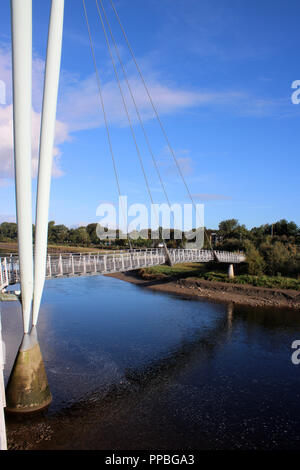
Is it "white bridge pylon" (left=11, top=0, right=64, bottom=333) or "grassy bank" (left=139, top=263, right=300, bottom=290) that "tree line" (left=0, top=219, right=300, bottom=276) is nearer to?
"grassy bank" (left=139, top=263, right=300, bottom=290)

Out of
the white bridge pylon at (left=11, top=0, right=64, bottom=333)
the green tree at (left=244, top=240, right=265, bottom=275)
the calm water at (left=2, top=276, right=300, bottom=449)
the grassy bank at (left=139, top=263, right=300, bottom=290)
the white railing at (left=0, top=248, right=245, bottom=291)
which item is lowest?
the calm water at (left=2, top=276, right=300, bottom=449)

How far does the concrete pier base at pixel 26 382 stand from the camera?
10148mm

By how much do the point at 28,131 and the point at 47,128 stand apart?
109 cm

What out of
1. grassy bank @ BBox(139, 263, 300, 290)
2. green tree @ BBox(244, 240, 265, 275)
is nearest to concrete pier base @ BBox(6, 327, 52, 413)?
grassy bank @ BBox(139, 263, 300, 290)

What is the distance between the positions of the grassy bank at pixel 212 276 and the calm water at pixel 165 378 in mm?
8618

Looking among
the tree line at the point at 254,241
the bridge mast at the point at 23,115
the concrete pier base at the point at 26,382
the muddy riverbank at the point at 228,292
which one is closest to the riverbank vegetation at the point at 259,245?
the tree line at the point at 254,241

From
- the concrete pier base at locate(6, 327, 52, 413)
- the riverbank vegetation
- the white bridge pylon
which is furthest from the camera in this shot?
the riverbank vegetation

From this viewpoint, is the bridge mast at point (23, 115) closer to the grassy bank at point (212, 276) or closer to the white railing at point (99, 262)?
the white railing at point (99, 262)

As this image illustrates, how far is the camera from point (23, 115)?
763 centimetres

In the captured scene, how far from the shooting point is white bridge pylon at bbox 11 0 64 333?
7043 mm

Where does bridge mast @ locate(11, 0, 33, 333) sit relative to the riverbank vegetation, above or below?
above

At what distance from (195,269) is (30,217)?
34.7 metres

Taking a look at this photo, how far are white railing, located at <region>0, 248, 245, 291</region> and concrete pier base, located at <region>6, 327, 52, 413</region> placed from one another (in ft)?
8.92
